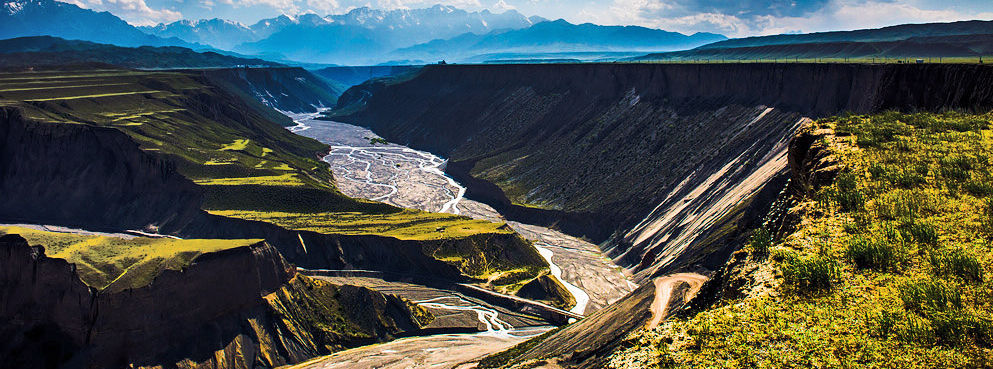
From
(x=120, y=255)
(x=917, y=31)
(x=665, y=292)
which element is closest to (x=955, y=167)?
(x=665, y=292)

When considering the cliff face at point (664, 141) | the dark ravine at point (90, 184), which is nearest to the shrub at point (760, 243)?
the cliff face at point (664, 141)

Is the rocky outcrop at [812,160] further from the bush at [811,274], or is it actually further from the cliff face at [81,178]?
the cliff face at [81,178]

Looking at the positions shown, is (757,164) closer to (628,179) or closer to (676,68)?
(628,179)

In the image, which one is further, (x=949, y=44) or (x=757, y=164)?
(x=949, y=44)

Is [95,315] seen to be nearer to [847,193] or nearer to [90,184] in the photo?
[847,193]

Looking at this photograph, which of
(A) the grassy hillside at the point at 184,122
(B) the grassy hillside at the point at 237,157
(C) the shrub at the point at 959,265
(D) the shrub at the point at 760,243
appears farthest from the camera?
(A) the grassy hillside at the point at 184,122

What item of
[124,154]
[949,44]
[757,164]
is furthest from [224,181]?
[949,44]
